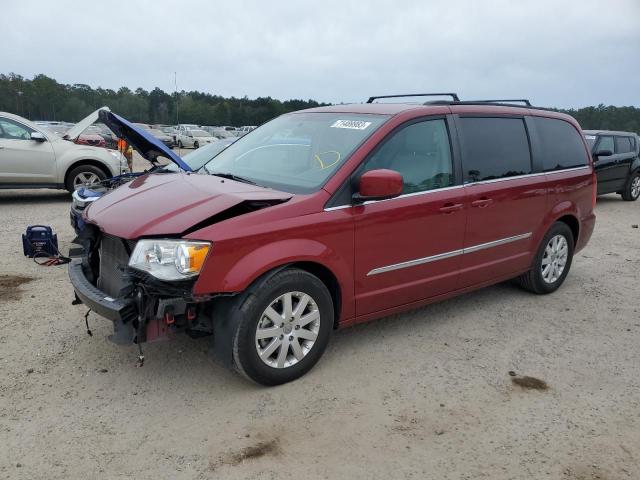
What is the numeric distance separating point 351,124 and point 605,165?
34.9ft

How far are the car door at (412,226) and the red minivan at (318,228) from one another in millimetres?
12

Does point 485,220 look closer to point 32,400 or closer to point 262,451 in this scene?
point 262,451

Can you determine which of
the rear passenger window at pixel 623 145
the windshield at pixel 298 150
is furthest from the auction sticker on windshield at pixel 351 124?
the rear passenger window at pixel 623 145

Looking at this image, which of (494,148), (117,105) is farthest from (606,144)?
(117,105)

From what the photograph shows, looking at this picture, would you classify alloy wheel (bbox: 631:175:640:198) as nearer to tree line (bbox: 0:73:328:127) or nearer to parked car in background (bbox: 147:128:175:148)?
parked car in background (bbox: 147:128:175:148)

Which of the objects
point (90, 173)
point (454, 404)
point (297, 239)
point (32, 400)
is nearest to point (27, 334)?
point (32, 400)

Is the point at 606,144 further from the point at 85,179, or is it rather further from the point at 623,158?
the point at 85,179

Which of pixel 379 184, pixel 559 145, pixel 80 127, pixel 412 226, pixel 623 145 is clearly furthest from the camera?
pixel 623 145

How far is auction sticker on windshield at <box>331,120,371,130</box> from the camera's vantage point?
13.2ft

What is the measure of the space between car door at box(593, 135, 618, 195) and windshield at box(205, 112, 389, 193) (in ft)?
33.5

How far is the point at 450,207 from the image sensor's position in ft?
13.8

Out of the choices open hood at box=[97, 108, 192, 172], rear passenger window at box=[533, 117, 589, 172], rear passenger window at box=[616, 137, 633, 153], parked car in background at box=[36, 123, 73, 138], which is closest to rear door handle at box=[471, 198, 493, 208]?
rear passenger window at box=[533, 117, 589, 172]

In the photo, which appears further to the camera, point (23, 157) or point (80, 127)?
point (23, 157)

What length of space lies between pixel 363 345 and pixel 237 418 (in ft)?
4.36
